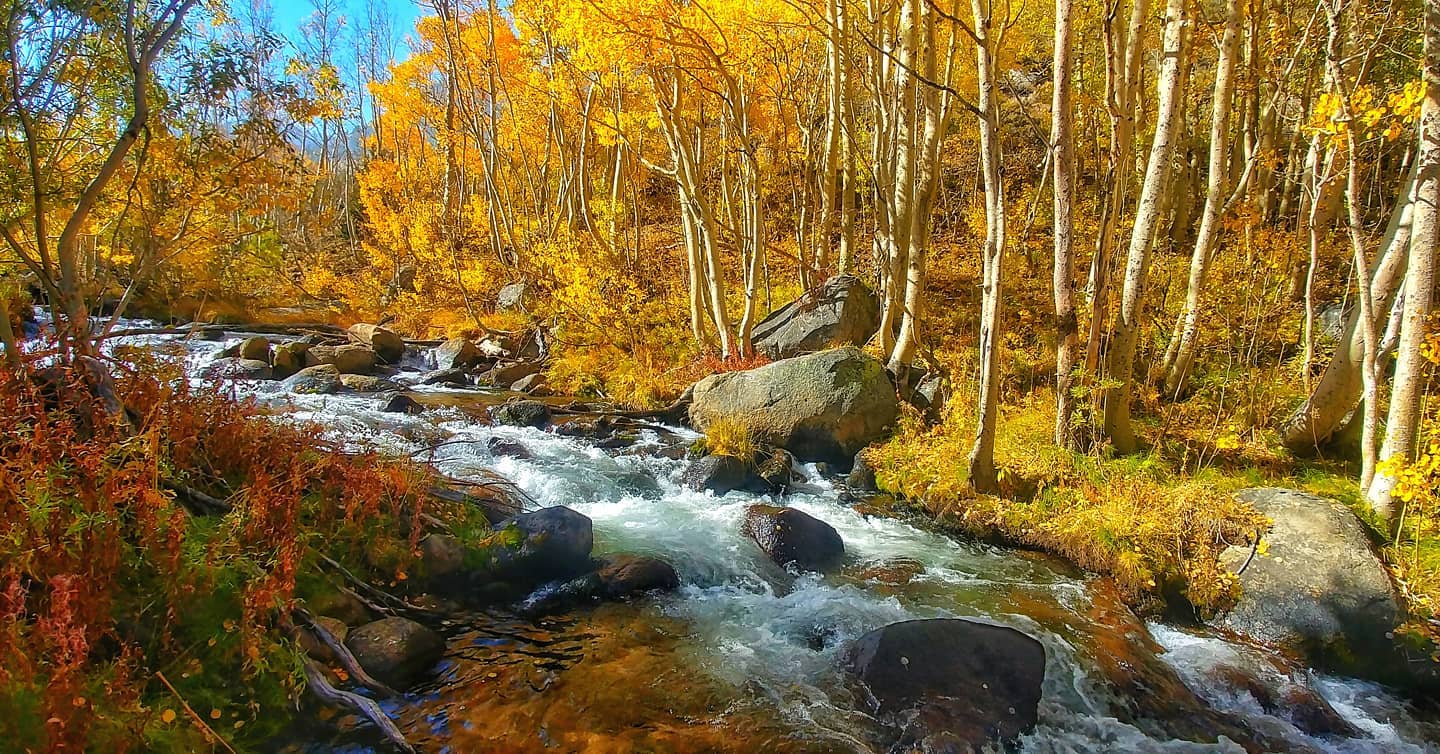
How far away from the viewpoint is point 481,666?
4.85 meters

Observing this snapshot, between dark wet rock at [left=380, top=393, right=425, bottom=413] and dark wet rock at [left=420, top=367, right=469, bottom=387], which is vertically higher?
dark wet rock at [left=420, top=367, right=469, bottom=387]

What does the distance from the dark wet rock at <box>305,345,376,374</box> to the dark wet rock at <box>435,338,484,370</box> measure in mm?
1497

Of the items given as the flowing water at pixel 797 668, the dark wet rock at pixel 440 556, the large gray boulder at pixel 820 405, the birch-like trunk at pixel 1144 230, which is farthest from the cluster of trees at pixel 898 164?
the dark wet rock at pixel 440 556

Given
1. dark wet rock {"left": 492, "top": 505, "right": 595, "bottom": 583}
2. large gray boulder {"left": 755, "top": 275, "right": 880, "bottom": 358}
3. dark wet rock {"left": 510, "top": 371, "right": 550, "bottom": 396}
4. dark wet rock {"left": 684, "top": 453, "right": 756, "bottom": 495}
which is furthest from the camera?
dark wet rock {"left": 510, "top": 371, "right": 550, "bottom": 396}

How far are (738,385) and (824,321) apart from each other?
299cm

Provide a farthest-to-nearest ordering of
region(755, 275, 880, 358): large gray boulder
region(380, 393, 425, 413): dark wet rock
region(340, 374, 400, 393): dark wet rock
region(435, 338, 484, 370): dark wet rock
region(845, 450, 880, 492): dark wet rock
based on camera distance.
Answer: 1. region(435, 338, 484, 370): dark wet rock
2. region(340, 374, 400, 393): dark wet rock
3. region(755, 275, 880, 358): large gray boulder
4. region(380, 393, 425, 413): dark wet rock
5. region(845, 450, 880, 492): dark wet rock

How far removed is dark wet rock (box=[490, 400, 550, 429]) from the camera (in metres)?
11.7

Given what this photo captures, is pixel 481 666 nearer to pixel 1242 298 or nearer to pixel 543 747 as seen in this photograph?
pixel 543 747

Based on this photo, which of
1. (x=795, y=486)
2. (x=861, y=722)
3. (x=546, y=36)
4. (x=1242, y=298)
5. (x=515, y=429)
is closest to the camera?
(x=861, y=722)

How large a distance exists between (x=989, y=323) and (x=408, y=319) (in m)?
19.2

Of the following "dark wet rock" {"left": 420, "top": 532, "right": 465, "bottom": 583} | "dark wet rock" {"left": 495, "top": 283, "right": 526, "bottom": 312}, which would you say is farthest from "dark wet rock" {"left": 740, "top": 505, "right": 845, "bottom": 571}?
"dark wet rock" {"left": 495, "top": 283, "right": 526, "bottom": 312}

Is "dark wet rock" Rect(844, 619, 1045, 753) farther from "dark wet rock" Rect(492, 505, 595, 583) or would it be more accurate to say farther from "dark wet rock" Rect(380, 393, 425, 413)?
"dark wet rock" Rect(380, 393, 425, 413)

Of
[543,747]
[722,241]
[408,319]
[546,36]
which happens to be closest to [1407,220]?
[543,747]

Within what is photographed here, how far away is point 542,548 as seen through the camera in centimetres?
610
